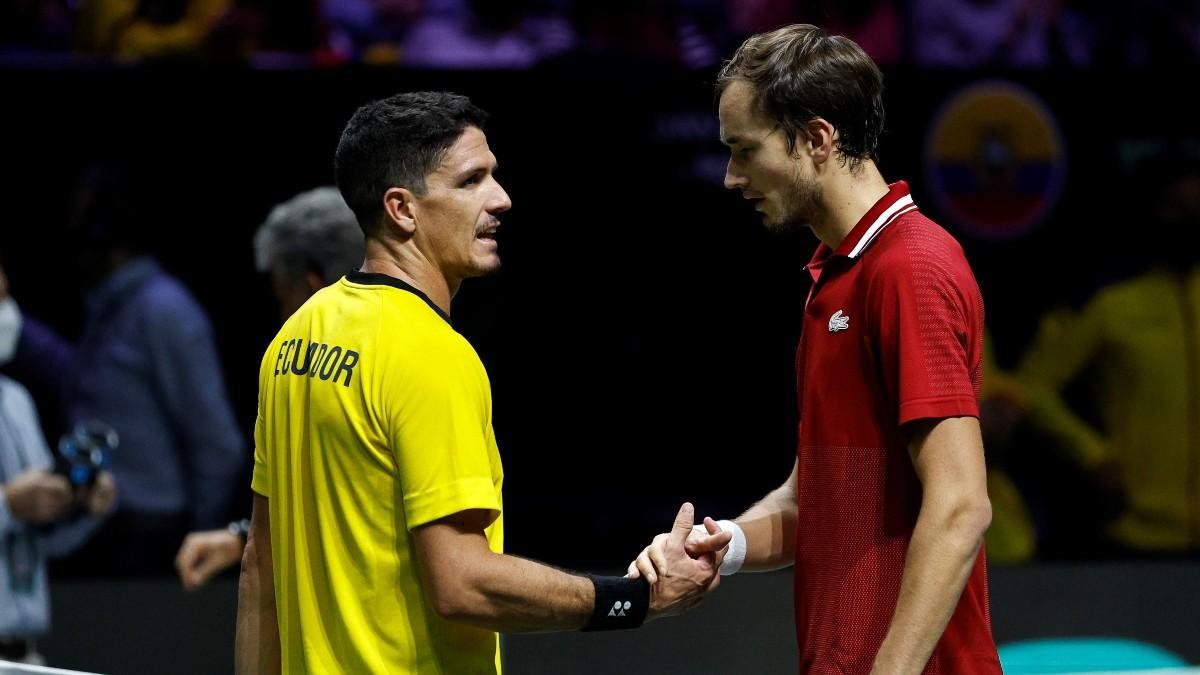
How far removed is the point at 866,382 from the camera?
2.10 metres

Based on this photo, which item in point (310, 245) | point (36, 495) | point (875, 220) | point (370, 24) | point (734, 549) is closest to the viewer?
point (875, 220)

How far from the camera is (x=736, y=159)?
90.4 inches

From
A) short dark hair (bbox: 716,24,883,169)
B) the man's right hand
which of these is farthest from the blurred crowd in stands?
short dark hair (bbox: 716,24,883,169)

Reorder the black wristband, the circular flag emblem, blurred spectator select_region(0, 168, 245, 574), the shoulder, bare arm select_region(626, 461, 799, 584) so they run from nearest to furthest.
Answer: the shoulder
the black wristband
bare arm select_region(626, 461, 799, 584)
blurred spectator select_region(0, 168, 245, 574)
the circular flag emblem

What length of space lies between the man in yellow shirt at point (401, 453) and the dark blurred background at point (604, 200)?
268 cm

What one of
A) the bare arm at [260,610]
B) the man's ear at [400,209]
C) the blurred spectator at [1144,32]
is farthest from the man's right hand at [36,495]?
the blurred spectator at [1144,32]

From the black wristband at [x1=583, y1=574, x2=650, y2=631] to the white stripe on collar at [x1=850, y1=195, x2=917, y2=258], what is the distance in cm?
57

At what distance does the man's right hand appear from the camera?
4.27 meters

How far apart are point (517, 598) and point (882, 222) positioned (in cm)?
72

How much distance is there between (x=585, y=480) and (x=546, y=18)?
1681 mm

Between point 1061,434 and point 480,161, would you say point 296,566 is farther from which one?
point 1061,434

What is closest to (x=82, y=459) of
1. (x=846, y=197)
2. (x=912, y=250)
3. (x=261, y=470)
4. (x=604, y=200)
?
(x=604, y=200)

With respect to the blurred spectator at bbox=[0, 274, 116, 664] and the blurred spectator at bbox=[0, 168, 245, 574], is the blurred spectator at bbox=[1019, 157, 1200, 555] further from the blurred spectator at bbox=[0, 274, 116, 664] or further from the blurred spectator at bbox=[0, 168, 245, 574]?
the blurred spectator at bbox=[0, 274, 116, 664]

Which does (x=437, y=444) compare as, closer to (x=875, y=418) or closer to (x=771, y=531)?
(x=875, y=418)
